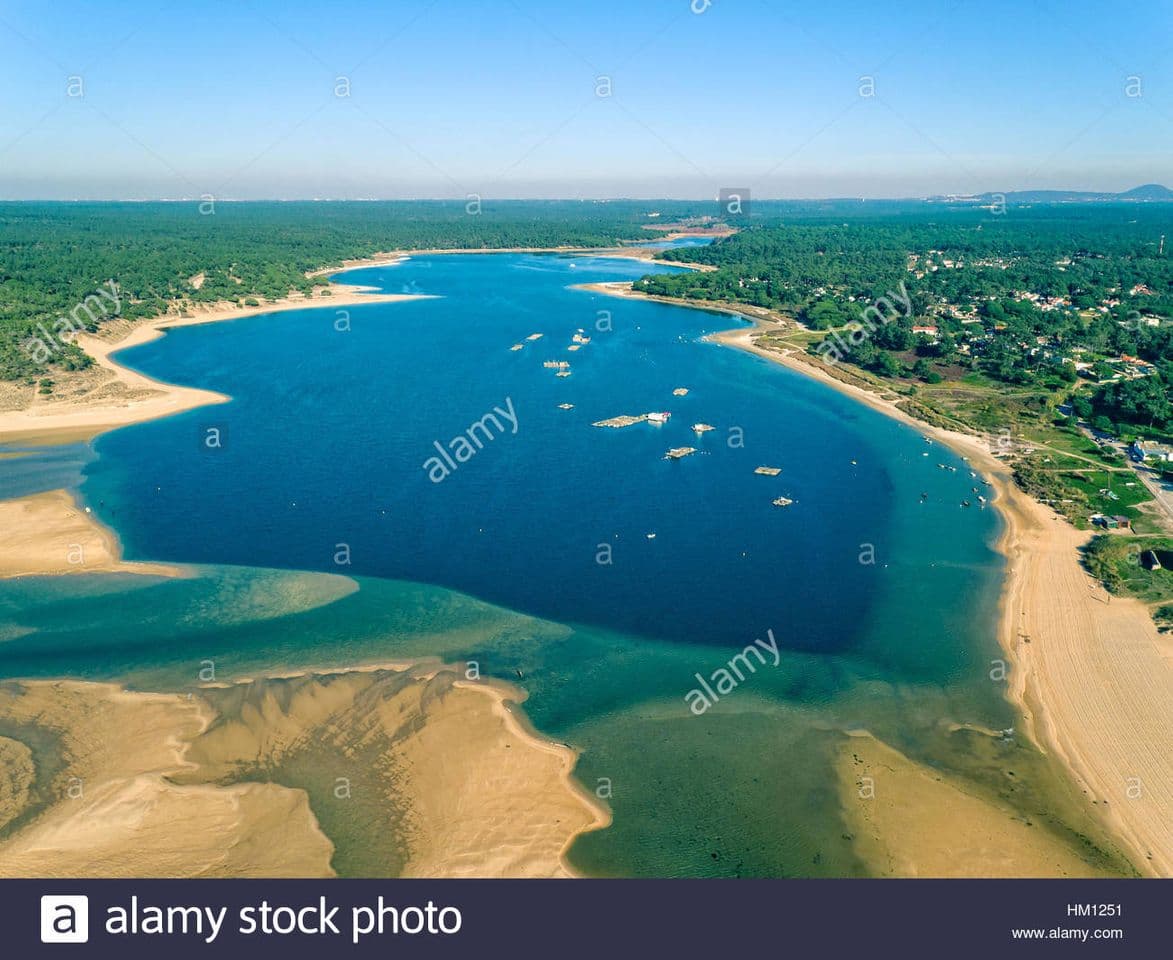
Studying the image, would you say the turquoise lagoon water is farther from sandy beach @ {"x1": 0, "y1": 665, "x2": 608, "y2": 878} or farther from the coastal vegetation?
the coastal vegetation

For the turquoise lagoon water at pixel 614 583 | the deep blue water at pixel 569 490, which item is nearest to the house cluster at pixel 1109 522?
the deep blue water at pixel 569 490

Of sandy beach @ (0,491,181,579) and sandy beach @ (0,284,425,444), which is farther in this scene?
sandy beach @ (0,284,425,444)

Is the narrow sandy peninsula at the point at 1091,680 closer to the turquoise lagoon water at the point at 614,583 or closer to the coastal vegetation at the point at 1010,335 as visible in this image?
the turquoise lagoon water at the point at 614,583

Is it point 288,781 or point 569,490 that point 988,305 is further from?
point 288,781

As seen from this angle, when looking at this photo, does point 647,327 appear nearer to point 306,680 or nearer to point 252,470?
point 252,470

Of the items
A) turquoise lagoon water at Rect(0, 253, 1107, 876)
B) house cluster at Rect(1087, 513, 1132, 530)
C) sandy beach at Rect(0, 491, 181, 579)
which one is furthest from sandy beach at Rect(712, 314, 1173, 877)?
sandy beach at Rect(0, 491, 181, 579)

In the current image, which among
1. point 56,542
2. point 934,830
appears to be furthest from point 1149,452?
point 56,542
